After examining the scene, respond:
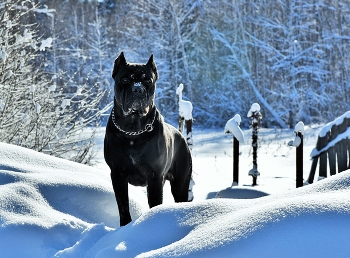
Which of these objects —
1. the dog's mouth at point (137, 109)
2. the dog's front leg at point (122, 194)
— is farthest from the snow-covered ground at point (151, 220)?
the dog's mouth at point (137, 109)

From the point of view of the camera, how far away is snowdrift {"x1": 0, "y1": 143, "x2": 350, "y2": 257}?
6.07 ft

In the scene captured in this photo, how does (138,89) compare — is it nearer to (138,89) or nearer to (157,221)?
(138,89)

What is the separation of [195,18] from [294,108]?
26.4 ft

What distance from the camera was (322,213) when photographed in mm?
1906

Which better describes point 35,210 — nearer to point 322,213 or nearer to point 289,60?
point 322,213

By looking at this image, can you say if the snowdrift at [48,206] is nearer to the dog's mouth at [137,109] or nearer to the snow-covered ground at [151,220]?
the snow-covered ground at [151,220]

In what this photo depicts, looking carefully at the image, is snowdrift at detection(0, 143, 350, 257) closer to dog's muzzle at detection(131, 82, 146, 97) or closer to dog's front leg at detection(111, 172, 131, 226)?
dog's front leg at detection(111, 172, 131, 226)

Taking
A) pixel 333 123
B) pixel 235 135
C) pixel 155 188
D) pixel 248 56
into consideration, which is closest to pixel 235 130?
pixel 235 135

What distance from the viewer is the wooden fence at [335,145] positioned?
7.35 metres

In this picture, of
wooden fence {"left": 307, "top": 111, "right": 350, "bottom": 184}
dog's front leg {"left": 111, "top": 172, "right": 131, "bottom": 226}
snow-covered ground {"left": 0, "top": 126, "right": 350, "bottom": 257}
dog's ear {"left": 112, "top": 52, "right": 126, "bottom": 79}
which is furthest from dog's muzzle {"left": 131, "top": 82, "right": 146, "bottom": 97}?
wooden fence {"left": 307, "top": 111, "right": 350, "bottom": 184}

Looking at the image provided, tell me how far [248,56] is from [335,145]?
2103cm

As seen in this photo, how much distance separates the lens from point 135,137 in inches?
125

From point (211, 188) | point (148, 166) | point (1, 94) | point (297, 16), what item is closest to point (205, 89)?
point (297, 16)

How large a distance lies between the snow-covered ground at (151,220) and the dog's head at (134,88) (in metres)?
0.68
